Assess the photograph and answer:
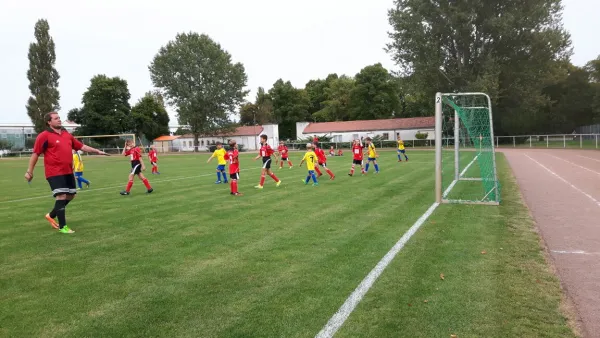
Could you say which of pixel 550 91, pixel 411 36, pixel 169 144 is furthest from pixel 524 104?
pixel 169 144

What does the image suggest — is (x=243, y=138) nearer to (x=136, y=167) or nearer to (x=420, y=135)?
(x=420, y=135)

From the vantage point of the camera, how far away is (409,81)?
4688cm

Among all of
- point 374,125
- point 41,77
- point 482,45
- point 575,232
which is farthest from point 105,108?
point 575,232

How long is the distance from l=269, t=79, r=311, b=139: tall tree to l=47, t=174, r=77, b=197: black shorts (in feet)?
254

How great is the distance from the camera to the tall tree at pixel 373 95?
71.8 meters

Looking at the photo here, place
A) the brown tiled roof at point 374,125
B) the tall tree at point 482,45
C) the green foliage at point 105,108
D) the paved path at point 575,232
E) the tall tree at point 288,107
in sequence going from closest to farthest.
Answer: the paved path at point 575,232
the tall tree at point 482,45
the brown tiled roof at point 374,125
the green foliage at point 105,108
the tall tree at point 288,107

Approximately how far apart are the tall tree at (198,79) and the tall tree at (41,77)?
53.2ft

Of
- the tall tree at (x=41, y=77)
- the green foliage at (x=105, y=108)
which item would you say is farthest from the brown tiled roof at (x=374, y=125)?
the tall tree at (x=41, y=77)

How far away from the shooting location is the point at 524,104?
43.8 m

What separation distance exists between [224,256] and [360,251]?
6.66 ft

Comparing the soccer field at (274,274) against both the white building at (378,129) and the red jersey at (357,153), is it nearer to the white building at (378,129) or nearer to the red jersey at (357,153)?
the red jersey at (357,153)

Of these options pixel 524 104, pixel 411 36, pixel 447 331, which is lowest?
pixel 447 331

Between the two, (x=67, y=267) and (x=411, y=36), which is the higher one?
(x=411, y=36)

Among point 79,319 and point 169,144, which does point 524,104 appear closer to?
point 79,319
